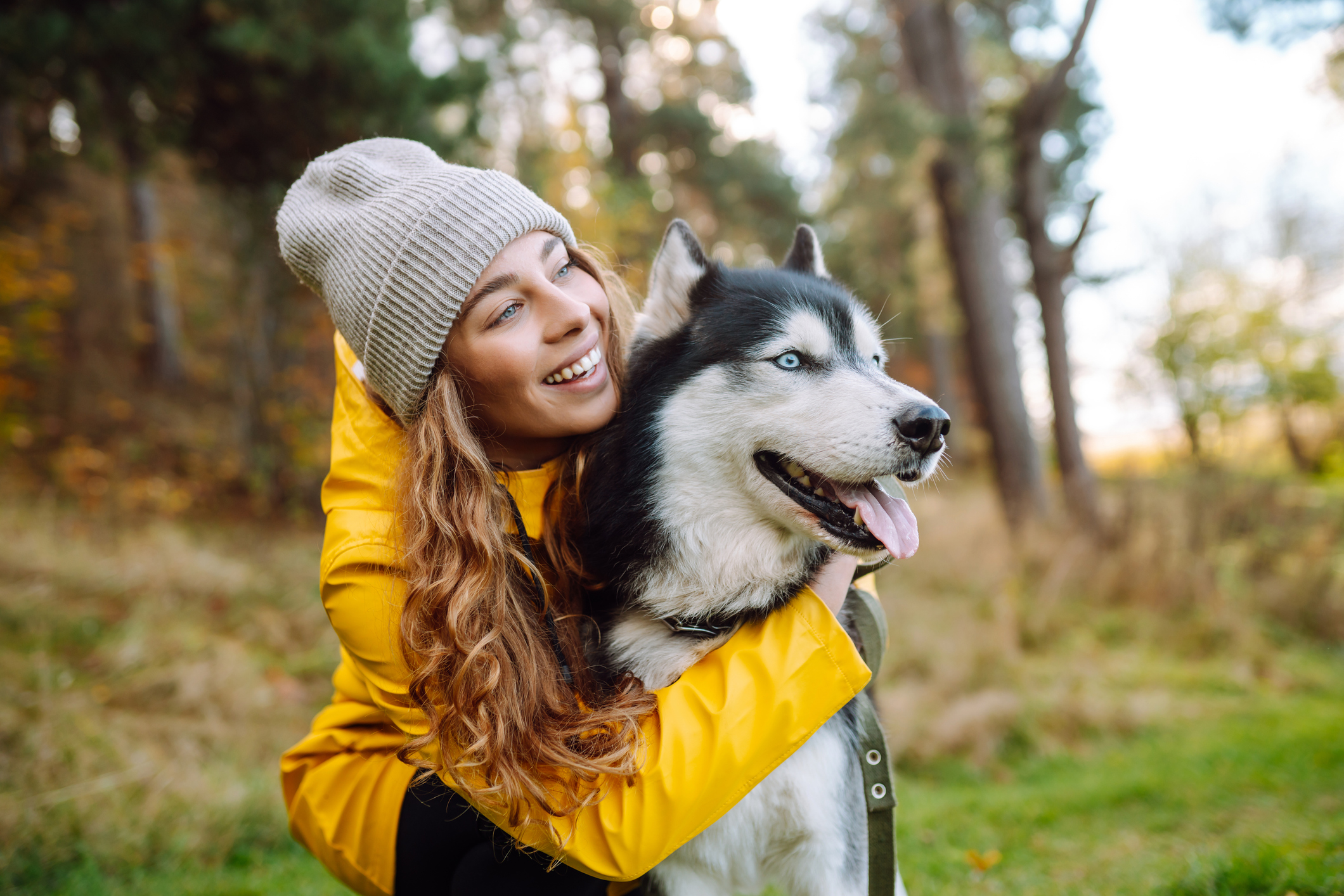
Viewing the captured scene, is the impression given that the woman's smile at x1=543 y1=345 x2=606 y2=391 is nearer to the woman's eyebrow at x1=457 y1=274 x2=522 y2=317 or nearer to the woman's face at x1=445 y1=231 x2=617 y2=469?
the woman's face at x1=445 y1=231 x2=617 y2=469

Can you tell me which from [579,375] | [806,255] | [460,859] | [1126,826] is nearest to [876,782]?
[460,859]

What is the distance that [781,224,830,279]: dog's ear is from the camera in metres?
2.49

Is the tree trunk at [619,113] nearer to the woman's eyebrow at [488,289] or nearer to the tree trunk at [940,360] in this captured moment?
the tree trunk at [940,360]

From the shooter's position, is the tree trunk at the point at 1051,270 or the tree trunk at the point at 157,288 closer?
the tree trunk at the point at 1051,270

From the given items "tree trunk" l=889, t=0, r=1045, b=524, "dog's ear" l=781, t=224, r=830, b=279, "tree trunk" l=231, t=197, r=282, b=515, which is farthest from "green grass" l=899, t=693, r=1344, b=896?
"tree trunk" l=231, t=197, r=282, b=515

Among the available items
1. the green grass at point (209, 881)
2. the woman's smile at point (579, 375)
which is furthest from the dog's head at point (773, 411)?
the green grass at point (209, 881)

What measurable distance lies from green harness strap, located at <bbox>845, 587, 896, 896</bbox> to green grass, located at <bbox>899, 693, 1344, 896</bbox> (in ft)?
4.39

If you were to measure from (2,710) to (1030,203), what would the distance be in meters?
9.45

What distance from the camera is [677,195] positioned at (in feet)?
41.3

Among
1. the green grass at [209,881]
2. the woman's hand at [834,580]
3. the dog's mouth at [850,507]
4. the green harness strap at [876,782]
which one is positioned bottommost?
the green grass at [209,881]

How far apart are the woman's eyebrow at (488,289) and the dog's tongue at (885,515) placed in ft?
3.29

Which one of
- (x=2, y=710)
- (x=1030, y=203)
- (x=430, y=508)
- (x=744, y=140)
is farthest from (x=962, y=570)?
(x=744, y=140)

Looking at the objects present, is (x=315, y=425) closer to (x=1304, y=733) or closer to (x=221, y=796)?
(x=221, y=796)

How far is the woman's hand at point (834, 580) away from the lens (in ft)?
6.25
